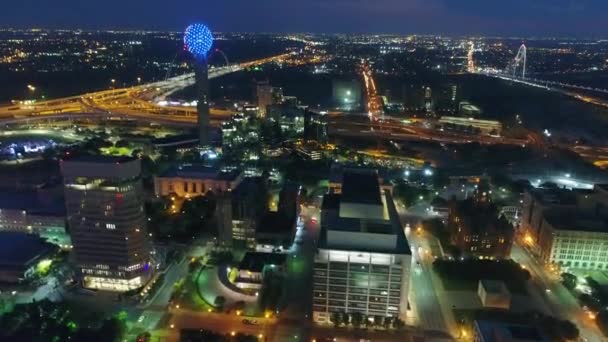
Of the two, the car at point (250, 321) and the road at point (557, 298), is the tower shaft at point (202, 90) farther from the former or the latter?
the road at point (557, 298)

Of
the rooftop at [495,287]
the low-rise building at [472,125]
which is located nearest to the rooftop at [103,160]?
the rooftop at [495,287]

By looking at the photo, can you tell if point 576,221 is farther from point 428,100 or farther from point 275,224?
point 428,100

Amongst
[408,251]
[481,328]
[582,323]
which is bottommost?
[582,323]

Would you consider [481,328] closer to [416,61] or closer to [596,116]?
[596,116]

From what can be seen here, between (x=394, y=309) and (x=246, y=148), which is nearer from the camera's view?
(x=394, y=309)

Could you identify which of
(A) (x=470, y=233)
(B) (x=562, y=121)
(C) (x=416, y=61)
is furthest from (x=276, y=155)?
(C) (x=416, y=61)

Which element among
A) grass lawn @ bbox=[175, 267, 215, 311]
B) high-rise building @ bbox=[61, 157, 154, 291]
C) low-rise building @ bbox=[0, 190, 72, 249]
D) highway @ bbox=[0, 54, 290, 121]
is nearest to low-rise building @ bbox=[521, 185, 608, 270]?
grass lawn @ bbox=[175, 267, 215, 311]

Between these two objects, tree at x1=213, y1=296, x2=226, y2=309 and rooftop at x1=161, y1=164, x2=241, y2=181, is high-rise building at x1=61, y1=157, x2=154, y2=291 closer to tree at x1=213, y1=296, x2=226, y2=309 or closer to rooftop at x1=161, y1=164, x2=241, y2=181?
tree at x1=213, y1=296, x2=226, y2=309
